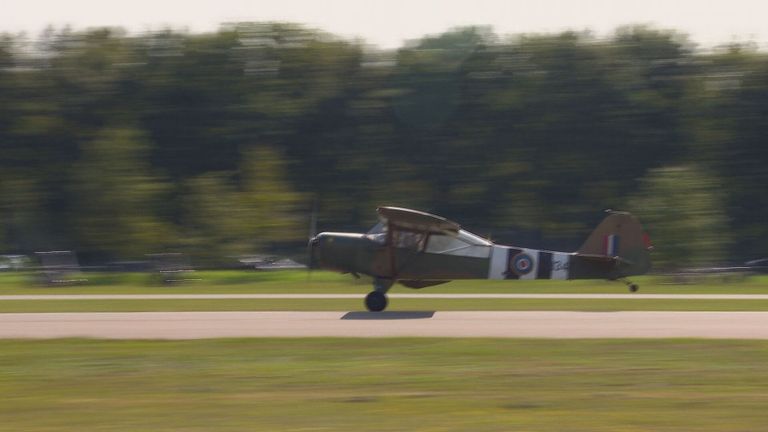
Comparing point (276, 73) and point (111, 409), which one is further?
point (276, 73)

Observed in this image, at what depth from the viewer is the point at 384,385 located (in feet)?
44.2

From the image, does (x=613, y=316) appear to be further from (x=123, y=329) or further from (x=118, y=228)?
(x=118, y=228)

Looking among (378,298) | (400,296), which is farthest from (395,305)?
(400,296)

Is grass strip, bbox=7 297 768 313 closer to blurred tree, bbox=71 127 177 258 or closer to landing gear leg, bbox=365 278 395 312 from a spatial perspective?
landing gear leg, bbox=365 278 395 312

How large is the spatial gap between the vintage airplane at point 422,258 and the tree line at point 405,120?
30267 mm

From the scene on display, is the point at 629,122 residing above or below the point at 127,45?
below

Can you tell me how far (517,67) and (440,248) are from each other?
46017mm

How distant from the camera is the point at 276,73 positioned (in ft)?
225

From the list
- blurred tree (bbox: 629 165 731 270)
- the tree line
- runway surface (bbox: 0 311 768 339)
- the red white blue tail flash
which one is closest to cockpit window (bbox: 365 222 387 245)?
runway surface (bbox: 0 311 768 339)

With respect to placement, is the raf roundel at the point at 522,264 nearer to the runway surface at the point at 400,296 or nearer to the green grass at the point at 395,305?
the green grass at the point at 395,305

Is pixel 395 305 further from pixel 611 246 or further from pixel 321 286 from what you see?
pixel 321 286

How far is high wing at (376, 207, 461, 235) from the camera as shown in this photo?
2327cm

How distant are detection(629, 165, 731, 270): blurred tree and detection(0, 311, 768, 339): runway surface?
62.7 ft

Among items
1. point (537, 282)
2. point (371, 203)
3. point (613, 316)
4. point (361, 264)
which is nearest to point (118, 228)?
point (371, 203)
